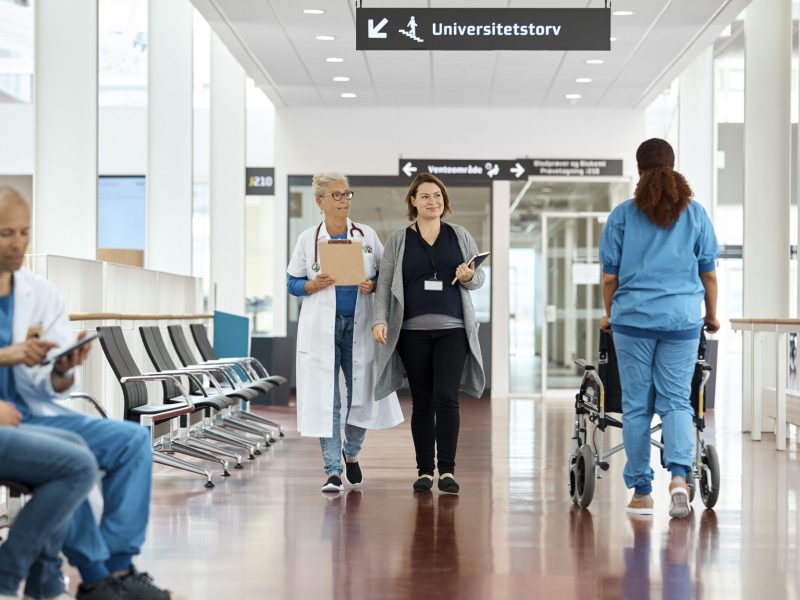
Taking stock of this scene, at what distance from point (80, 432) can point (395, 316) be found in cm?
276

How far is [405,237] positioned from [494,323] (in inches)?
349

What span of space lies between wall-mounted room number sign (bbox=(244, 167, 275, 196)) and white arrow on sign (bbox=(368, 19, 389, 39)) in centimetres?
689

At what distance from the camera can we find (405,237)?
5.80 m

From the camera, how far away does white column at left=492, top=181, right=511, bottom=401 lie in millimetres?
14500

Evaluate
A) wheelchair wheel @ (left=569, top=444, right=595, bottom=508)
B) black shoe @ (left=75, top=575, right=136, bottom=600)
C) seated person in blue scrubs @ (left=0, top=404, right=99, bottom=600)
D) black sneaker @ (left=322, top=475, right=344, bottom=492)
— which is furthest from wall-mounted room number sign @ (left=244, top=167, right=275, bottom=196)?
seated person in blue scrubs @ (left=0, top=404, right=99, bottom=600)

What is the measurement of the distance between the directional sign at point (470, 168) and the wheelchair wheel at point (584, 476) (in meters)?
8.05

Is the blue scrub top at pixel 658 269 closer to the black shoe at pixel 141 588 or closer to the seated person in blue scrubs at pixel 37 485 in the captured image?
the black shoe at pixel 141 588

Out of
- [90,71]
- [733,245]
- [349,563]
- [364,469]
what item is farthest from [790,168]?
[733,245]

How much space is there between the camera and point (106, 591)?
3021 millimetres

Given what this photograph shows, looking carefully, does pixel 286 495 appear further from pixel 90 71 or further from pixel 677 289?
pixel 90 71

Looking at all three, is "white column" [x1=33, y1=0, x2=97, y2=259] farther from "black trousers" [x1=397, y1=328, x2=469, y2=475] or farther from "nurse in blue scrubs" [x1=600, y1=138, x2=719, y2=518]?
"nurse in blue scrubs" [x1=600, y1=138, x2=719, y2=518]

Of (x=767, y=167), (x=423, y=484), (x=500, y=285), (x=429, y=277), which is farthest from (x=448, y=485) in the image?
(x=500, y=285)

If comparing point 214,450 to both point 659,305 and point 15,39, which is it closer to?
point 659,305

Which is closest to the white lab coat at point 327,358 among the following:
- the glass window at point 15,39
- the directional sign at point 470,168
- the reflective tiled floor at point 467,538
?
the reflective tiled floor at point 467,538
